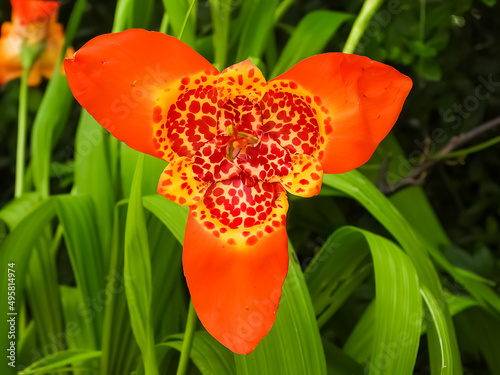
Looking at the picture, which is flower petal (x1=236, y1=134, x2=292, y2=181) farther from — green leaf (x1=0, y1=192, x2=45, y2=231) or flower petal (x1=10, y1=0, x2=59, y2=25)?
flower petal (x1=10, y1=0, x2=59, y2=25)

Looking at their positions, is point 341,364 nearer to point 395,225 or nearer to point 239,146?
point 395,225

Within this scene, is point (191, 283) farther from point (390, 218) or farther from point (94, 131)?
point (94, 131)

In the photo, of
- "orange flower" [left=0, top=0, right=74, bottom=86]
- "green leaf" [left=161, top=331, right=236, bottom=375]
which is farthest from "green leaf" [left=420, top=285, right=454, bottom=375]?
"orange flower" [left=0, top=0, right=74, bottom=86]

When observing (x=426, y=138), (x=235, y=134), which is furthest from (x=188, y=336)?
(x=426, y=138)

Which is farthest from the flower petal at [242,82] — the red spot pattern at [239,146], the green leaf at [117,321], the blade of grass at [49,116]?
the blade of grass at [49,116]

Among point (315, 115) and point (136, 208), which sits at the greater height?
point (315, 115)

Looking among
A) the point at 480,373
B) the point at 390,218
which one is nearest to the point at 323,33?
the point at 390,218

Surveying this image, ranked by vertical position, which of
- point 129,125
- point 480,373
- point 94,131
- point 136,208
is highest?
point 129,125
